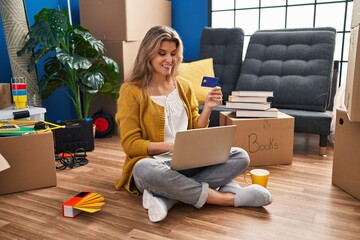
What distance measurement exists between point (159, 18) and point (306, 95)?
1608mm

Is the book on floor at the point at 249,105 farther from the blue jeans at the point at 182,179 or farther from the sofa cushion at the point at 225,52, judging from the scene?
the sofa cushion at the point at 225,52

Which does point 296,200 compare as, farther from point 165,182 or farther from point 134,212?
point 134,212

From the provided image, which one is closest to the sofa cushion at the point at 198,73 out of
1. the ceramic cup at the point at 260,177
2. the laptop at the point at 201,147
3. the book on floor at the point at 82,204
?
the ceramic cup at the point at 260,177

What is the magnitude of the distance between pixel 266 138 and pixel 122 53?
1490mm

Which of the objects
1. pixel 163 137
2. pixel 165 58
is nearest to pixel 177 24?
pixel 165 58

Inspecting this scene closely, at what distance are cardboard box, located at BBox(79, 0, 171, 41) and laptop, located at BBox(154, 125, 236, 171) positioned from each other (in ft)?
5.81

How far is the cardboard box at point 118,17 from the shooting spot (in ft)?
9.98

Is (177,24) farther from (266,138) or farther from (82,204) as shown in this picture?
(82,204)

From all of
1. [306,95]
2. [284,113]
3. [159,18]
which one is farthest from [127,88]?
[159,18]

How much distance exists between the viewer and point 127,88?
5.78 feet

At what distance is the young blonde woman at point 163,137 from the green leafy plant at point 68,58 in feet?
3.42

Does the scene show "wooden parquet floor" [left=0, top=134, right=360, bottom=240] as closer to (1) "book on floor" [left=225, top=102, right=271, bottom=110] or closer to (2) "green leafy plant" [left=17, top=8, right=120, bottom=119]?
(1) "book on floor" [left=225, top=102, right=271, bottom=110]

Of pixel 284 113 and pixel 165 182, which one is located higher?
pixel 284 113

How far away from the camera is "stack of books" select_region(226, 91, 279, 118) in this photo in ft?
7.47
